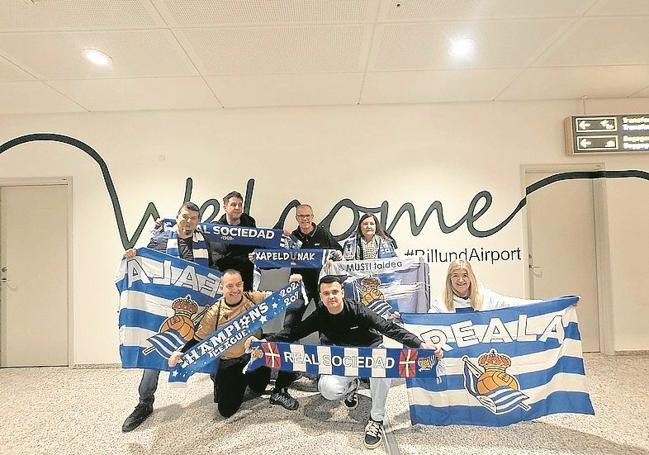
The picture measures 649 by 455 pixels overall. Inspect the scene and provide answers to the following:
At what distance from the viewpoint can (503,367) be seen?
254cm

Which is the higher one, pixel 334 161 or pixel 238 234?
pixel 334 161

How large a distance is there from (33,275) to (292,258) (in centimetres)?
306

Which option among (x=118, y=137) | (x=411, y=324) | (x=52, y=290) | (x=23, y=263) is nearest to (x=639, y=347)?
(x=411, y=324)

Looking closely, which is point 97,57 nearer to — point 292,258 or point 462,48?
point 292,258

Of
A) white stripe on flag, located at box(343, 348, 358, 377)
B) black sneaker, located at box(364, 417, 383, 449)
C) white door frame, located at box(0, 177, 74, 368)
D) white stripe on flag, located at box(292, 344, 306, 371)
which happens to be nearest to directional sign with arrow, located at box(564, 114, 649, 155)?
white stripe on flag, located at box(343, 348, 358, 377)

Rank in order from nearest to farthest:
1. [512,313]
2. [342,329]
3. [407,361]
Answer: [407,361] → [512,313] → [342,329]

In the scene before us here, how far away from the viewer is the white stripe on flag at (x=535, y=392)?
251cm

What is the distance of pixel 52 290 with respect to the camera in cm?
454

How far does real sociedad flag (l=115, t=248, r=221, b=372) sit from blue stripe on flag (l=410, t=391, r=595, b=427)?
1906mm

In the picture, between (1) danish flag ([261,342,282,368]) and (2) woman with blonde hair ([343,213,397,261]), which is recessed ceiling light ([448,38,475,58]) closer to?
(2) woman with blonde hair ([343,213,397,261])

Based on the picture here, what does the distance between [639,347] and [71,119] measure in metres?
6.44

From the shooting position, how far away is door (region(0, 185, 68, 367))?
4.51 metres

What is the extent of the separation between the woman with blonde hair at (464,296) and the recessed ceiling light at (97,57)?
3.05 meters

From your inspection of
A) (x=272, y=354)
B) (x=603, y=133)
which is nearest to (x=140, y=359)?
(x=272, y=354)
